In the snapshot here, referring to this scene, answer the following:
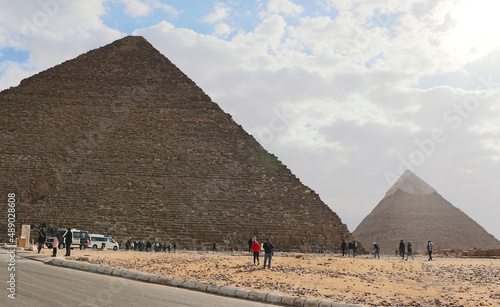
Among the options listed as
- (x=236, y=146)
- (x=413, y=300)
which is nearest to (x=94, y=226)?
(x=236, y=146)

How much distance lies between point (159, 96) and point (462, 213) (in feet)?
137

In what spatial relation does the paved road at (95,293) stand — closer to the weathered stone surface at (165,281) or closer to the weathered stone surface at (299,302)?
the weathered stone surface at (165,281)

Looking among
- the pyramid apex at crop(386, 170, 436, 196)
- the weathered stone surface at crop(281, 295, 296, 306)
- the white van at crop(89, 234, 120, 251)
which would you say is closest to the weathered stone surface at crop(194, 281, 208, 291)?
the weathered stone surface at crop(281, 295, 296, 306)

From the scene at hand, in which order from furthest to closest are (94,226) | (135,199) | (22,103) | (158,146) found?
(22,103), (158,146), (135,199), (94,226)

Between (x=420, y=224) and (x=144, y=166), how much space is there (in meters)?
39.7

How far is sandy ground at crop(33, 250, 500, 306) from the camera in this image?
30.8ft

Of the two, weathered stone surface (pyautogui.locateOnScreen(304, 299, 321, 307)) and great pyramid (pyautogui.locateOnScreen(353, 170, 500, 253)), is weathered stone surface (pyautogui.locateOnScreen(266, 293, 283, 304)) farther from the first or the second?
great pyramid (pyautogui.locateOnScreen(353, 170, 500, 253))

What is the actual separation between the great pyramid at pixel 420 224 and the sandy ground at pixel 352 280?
43528 mm

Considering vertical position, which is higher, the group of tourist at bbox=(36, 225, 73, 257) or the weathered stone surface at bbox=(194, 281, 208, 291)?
the group of tourist at bbox=(36, 225, 73, 257)

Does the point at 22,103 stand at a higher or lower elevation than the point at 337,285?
higher

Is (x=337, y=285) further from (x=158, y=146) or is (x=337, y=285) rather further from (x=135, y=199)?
(x=158, y=146)

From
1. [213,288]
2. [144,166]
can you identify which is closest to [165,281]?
[213,288]

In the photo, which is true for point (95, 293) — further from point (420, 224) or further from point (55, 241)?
point (420, 224)

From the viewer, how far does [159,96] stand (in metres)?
42.7
